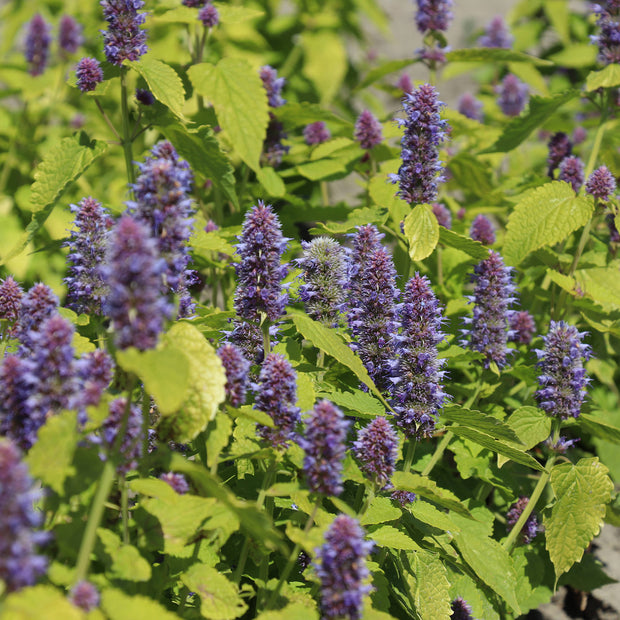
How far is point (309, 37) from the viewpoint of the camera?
8000mm

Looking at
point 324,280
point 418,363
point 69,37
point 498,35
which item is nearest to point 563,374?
point 418,363

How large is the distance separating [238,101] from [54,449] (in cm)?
190

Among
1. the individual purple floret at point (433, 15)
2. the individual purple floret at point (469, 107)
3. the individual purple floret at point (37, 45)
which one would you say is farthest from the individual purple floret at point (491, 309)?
the individual purple floret at point (37, 45)

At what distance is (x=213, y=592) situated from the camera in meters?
2.02

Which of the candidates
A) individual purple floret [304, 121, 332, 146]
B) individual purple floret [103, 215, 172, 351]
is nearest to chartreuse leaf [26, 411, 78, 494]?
individual purple floret [103, 215, 172, 351]

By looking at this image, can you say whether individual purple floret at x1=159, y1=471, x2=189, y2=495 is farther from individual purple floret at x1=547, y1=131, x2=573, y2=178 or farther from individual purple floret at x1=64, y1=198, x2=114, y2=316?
individual purple floret at x1=547, y1=131, x2=573, y2=178

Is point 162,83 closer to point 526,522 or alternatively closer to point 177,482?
point 177,482

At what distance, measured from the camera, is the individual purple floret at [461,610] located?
112 inches

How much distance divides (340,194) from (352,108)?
1.29m

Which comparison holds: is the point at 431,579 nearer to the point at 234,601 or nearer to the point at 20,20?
the point at 234,601

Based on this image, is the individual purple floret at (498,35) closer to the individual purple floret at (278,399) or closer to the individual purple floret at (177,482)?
the individual purple floret at (278,399)

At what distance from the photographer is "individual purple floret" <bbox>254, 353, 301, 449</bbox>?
6.85 ft

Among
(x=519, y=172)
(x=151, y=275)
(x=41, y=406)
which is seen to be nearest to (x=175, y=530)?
(x=41, y=406)

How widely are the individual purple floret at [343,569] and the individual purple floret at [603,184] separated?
246 centimetres
